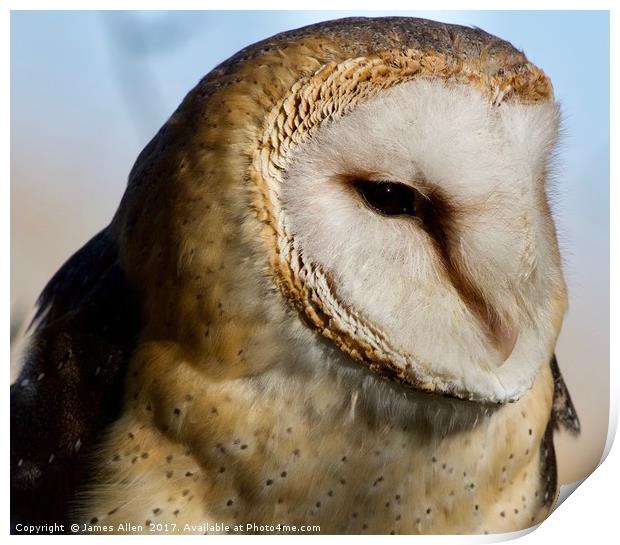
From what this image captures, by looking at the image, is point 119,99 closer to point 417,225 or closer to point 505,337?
point 417,225

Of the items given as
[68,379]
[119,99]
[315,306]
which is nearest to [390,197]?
[315,306]

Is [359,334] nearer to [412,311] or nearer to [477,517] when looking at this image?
[412,311]

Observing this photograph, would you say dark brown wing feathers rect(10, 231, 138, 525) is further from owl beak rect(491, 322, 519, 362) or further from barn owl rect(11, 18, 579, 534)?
owl beak rect(491, 322, 519, 362)

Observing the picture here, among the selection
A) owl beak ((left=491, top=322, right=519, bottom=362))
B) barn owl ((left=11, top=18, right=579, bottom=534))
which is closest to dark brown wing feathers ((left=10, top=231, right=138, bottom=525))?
barn owl ((left=11, top=18, right=579, bottom=534))

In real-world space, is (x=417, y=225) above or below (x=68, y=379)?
above

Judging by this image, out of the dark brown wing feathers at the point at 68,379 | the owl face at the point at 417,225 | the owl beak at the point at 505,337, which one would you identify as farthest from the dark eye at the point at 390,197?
the dark brown wing feathers at the point at 68,379
